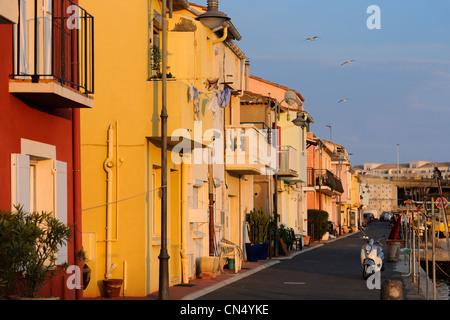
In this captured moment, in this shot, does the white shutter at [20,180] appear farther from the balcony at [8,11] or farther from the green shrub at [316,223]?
the green shrub at [316,223]

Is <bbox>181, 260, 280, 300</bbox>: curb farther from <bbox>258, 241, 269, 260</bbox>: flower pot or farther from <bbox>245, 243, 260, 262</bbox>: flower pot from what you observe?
<bbox>258, 241, 269, 260</bbox>: flower pot

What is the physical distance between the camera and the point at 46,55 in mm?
12570

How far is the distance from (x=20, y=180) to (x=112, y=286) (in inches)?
238

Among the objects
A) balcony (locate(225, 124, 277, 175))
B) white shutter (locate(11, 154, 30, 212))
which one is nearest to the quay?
balcony (locate(225, 124, 277, 175))

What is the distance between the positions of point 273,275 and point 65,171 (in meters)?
11.8

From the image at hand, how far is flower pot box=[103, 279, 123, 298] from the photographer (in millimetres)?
17141

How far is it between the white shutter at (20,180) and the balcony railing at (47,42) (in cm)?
116

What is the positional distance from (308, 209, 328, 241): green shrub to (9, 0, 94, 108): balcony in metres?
41.9

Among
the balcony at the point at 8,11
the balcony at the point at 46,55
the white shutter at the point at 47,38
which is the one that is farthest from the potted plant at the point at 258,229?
the balcony at the point at 8,11

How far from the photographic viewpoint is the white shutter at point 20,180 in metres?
11.4

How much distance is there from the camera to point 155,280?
18.7m

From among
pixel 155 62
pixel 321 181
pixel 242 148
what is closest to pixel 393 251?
pixel 242 148

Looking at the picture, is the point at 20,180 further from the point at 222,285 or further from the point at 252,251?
the point at 252,251
